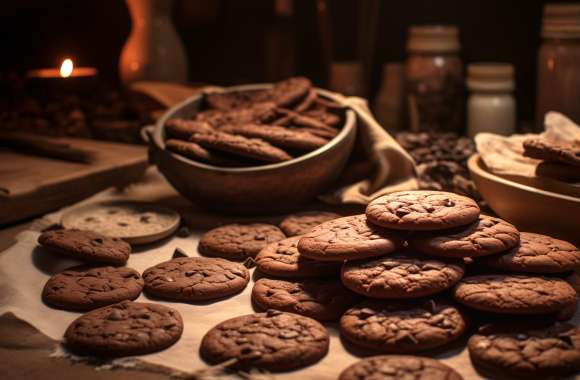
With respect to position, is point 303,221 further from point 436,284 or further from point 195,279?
point 436,284

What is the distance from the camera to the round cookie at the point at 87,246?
1836mm

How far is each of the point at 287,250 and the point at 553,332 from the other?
2.13 ft

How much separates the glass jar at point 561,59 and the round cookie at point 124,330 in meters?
2.00

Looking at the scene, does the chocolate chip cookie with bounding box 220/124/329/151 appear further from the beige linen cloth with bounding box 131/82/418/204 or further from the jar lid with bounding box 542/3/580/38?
the jar lid with bounding box 542/3/580/38

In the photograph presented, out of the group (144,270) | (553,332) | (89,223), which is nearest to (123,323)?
(144,270)

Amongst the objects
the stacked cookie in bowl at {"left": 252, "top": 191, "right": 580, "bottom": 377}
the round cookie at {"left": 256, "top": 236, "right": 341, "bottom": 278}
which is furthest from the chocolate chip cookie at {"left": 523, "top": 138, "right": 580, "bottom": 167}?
the round cookie at {"left": 256, "top": 236, "right": 341, "bottom": 278}

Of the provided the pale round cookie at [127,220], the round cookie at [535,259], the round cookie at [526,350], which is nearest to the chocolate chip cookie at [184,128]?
the pale round cookie at [127,220]

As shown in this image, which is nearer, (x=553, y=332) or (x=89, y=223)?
(x=553, y=332)

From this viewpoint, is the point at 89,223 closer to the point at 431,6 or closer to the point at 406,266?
the point at 406,266

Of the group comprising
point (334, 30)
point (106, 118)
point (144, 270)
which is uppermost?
point (334, 30)

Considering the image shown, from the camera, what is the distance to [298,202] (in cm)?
227

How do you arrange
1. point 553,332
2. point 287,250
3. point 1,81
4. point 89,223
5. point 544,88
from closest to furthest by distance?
point 553,332 → point 287,250 → point 89,223 → point 544,88 → point 1,81

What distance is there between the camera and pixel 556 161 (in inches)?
75.6

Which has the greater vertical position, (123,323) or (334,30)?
(334,30)
